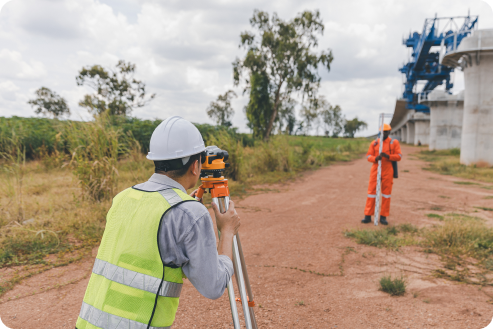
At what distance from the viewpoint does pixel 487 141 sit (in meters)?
15.9

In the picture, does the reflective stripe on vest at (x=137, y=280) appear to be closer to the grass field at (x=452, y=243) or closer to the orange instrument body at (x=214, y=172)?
the orange instrument body at (x=214, y=172)

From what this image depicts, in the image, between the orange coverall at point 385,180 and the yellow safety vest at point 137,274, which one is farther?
the orange coverall at point 385,180

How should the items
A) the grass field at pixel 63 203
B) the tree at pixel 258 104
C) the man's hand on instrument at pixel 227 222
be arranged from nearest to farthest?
the man's hand on instrument at pixel 227 222 < the grass field at pixel 63 203 < the tree at pixel 258 104

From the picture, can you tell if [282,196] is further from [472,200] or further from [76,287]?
[76,287]

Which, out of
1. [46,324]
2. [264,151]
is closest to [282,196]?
[264,151]

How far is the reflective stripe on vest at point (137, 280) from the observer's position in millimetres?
1244

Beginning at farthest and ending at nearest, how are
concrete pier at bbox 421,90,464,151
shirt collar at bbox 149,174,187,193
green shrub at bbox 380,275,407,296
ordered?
concrete pier at bbox 421,90,464,151
green shrub at bbox 380,275,407,296
shirt collar at bbox 149,174,187,193

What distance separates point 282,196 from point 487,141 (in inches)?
538

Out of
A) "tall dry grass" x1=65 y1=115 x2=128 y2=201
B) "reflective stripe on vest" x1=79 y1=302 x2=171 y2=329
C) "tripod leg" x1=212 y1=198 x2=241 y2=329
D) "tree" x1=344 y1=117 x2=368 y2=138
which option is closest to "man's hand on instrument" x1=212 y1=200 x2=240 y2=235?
"tripod leg" x1=212 y1=198 x2=241 y2=329

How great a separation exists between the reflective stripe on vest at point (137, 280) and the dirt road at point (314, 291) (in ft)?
6.30

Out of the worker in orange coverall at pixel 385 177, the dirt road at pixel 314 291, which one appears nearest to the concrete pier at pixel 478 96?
the dirt road at pixel 314 291

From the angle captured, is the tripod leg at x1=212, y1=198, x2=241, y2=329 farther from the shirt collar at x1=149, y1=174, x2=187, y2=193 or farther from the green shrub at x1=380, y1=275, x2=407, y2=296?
the green shrub at x1=380, y1=275, x2=407, y2=296

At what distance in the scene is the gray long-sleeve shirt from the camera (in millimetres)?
1260

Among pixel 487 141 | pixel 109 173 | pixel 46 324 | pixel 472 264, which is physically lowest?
pixel 46 324
